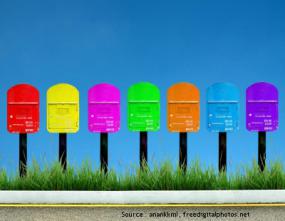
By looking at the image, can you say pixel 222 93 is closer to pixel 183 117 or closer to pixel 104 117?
pixel 183 117

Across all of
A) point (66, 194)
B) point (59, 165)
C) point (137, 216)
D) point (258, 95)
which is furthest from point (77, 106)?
point (258, 95)

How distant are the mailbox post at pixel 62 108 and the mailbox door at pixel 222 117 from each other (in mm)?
2114

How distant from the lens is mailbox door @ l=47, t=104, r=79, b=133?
889cm

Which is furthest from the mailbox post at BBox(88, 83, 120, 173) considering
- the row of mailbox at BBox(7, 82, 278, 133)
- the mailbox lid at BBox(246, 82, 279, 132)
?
the mailbox lid at BBox(246, 82, 279, 132)

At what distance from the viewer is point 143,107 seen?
28.8 feet

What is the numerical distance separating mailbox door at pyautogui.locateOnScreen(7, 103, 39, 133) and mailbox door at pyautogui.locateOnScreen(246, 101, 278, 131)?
3.38 metres

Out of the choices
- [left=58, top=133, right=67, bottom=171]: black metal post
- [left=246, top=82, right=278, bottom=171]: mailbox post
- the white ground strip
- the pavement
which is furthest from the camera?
[left=58, top=133, right=67, bottom=171]: black metal post

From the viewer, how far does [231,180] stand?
338 inches

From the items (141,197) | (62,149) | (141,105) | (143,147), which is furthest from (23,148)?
(141,197)

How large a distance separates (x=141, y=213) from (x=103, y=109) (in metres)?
1.85

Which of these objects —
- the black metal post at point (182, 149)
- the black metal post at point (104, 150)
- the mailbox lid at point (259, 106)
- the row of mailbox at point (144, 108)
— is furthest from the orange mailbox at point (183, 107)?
the black metal post at point (104, 150)

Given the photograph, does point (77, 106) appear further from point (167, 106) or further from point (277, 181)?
point (277, 181)

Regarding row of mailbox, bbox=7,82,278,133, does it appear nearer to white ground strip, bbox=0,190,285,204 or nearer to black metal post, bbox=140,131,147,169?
black metal post, bbox=140,131,147,169

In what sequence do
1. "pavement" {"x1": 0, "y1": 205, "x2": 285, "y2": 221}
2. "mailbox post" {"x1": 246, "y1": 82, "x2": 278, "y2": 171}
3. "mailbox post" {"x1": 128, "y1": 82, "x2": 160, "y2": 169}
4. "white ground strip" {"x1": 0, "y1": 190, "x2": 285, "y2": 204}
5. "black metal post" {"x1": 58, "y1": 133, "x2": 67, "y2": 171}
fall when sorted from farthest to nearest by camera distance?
"black metal post" {"x1": 58, "y1": 133, "x2": 67, "y2": 171} → "mailbox post" {"x1": 246, "y1": 82, "x2": 278, "y2": 171} → "mailbox post" {"x1": 128, "y1": 82, "x2": 160, "y2": 169} → "white ground strip" {"x1": 0, "y1": 190, "x2": 285, "y2": 204} → "pavement" {"x1": 0, "y1": 205, "x2": 285, "y2": 221}
